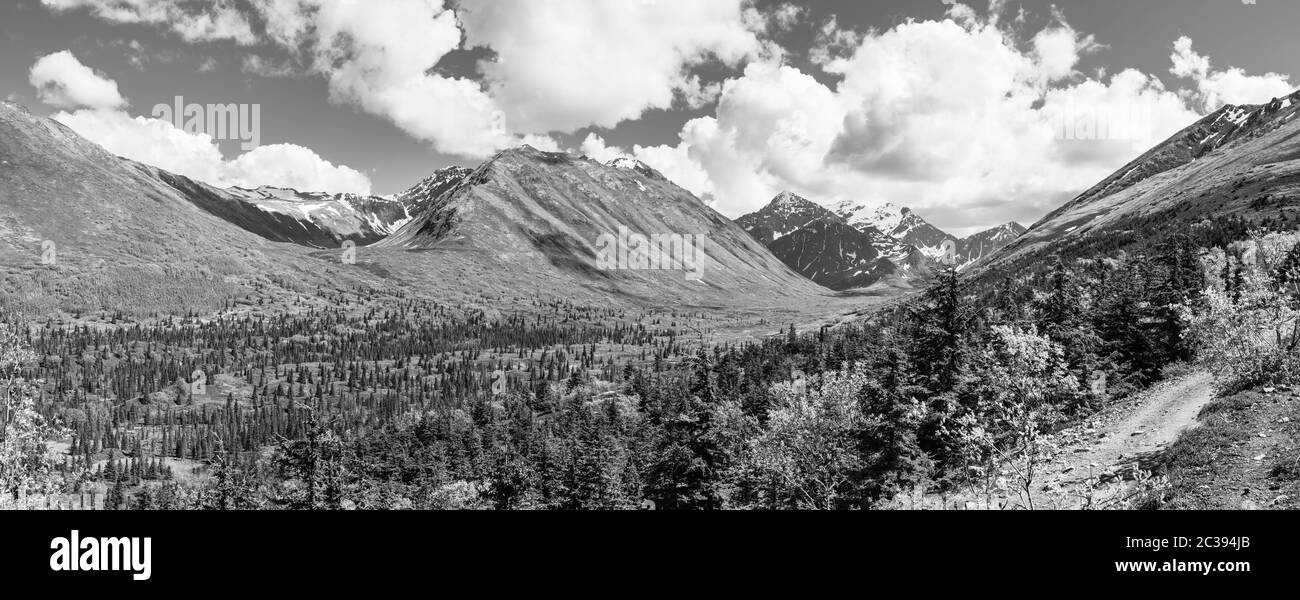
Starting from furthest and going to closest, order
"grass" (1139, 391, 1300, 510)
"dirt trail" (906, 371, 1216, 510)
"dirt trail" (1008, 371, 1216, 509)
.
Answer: "dirt trail" (1008, 371, 1216, 509) → "dirt trail" (906, 371, 1216, 510) → "grass" (1139, 391, 1300, 510)

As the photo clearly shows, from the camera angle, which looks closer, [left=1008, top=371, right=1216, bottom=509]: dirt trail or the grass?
the grass

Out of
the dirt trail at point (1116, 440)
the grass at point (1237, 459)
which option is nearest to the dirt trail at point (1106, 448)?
the dirt trail at point (1116, 440)

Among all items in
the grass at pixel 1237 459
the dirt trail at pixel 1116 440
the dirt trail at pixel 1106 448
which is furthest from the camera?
the dirt trail at pixel 1116 440

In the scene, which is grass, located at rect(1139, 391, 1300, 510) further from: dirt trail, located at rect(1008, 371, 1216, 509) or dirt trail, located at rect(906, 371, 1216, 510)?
dirt trail, located at rect(1008, 371, 1216, 509)

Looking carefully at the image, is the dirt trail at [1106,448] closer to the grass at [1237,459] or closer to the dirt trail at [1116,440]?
the dirt trail at [1116,440]

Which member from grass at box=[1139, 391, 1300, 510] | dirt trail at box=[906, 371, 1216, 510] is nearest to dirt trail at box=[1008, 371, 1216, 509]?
dirt trail at box=[906, 371, 1216, 510]

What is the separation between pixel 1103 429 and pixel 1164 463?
12532mm

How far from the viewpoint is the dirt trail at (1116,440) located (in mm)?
33219

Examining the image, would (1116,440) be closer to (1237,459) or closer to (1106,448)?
(1106,448)

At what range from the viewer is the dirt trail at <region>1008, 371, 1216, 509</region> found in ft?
109

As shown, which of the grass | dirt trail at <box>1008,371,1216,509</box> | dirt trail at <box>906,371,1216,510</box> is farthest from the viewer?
dirt trail at <box>1008,371,1216,509</box>

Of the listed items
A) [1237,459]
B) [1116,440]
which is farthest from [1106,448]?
[1237,459]
